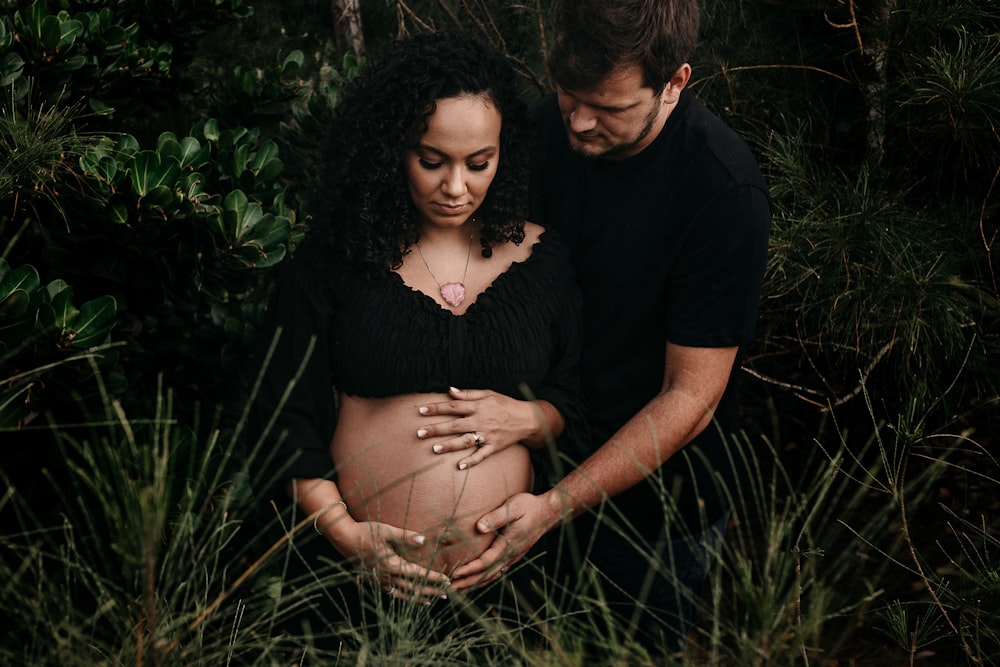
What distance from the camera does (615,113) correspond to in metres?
2.00

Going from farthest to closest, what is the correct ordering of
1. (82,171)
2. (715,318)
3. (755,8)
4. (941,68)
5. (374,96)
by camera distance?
(755,8) < (941,68) < (82,171) < (715,318) < (374,96)


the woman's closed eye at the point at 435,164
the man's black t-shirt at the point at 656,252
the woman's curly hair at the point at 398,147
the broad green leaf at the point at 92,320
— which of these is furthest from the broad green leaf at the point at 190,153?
the man's black t-shirt at the point at 656,252

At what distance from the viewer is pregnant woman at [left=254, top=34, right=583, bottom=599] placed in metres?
1.86

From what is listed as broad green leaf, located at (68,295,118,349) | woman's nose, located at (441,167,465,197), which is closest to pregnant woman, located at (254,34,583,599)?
woman's nose, located at (441,167,465,197)

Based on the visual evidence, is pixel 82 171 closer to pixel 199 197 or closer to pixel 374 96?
pixel 199 197

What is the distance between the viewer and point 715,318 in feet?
6.73

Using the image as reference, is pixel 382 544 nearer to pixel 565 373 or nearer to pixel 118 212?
pixel 565 373

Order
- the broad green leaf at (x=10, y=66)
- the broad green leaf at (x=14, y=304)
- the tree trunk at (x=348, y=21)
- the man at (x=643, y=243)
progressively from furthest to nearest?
the tree trunk at (x=348, y=21) < the broad green leaf at (x=10, y=66) < the man at (x=643, y=243) < the broad green leaf at (x=14, y=304)

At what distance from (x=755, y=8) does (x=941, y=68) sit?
1011mm

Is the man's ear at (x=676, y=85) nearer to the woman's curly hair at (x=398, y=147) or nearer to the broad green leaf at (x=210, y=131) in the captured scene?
the woman's curly hair at (x=398, y=147)

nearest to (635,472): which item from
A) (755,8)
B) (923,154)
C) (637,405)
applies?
(637,405)

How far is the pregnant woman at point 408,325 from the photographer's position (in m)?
1.86

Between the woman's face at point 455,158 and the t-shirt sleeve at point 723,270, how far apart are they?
525 mm

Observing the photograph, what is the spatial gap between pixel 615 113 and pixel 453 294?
0.55 m
